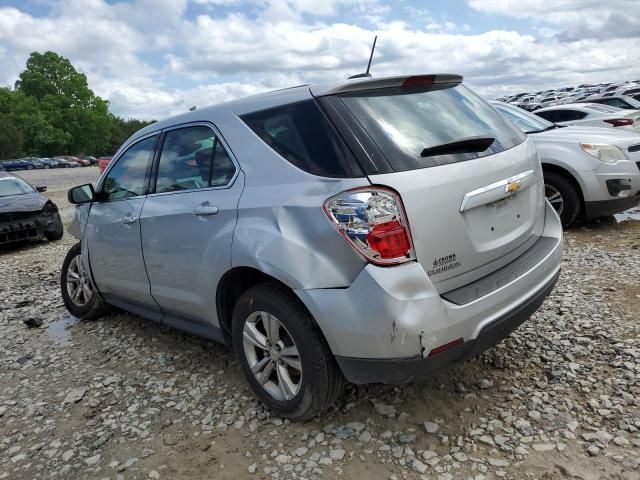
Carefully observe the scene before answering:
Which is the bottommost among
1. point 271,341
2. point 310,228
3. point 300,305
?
point 271,341

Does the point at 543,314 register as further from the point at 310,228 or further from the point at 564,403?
the point at 310,228

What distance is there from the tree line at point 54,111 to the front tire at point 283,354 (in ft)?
247

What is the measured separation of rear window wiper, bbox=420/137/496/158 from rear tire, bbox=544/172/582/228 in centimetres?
410

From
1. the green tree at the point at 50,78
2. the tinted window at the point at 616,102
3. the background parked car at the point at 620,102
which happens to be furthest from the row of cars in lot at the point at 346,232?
the green tree at the point at 50,78

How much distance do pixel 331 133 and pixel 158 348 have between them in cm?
250

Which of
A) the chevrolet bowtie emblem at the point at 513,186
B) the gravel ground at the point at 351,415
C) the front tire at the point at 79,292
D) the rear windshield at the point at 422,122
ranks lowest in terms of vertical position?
the gravel ground at the point at 351,415

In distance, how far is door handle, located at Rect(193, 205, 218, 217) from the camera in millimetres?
3021

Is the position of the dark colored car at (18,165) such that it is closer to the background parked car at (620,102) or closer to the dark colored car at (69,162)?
the dark colored car at (69,162)

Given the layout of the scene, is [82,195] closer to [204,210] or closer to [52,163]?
[204,210]

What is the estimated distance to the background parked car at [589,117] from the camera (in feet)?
40.7

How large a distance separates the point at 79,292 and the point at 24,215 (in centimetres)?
522

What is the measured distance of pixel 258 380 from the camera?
119 inches

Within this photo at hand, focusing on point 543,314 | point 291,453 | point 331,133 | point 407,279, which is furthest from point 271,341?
point 543,314

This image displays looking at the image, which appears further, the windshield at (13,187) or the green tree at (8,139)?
the green tree at (8,139)
